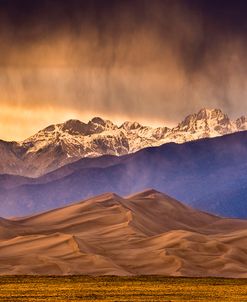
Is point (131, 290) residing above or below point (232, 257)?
below

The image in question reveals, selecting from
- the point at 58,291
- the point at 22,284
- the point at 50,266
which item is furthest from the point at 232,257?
the point at 58,291

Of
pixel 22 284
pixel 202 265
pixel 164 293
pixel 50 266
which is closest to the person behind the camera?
pixel 164 293

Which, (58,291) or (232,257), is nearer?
(58,291)

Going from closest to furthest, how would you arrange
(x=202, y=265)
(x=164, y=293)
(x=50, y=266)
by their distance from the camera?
(x=164, y=293) → (x=50, y=266) → (x=202, y=265)

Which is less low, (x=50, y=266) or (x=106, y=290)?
(x=50, y=266)

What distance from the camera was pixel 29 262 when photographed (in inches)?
7254

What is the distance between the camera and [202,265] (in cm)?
18912

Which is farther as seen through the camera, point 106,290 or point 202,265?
point 202,265

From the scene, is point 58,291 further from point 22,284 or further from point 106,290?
point 22,284

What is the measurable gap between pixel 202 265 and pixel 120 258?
761 inches

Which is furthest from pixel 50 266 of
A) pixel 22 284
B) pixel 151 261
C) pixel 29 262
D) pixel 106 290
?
pixel 106 290

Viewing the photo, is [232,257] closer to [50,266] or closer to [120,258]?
[120,258]

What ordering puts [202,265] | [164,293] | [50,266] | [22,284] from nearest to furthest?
1. [164,293]
2. [22,284]
3. [50,266]
4. [202,265]

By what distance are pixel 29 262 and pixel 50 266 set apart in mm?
8866
